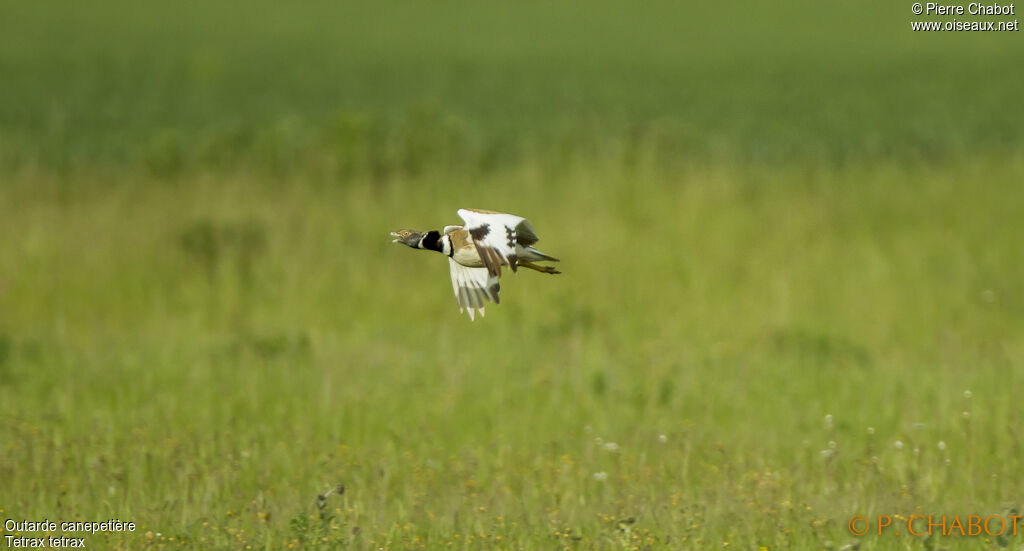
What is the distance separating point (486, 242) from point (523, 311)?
8886mm

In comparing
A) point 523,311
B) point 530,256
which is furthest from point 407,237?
point 523,311

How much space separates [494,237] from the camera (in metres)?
4.15

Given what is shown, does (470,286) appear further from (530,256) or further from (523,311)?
(523,311)

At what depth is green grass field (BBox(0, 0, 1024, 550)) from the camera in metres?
Answer: 7.39

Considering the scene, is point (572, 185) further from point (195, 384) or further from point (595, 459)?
point (595, 459)

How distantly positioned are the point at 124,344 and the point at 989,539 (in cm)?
837

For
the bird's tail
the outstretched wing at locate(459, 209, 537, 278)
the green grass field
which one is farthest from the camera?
the green grass field

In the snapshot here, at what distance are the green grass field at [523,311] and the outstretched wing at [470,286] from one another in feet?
7.24

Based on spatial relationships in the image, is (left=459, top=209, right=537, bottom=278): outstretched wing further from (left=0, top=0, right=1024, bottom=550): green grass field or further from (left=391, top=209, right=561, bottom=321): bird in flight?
(left=0, top=0, right=1024, bottom=550): green grass field

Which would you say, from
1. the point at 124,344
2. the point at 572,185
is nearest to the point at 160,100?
the point at 572,185

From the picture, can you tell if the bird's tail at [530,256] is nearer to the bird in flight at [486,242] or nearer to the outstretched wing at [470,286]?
the bird in flight at [486,242]

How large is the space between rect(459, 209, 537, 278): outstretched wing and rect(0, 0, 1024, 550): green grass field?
258 centimetres

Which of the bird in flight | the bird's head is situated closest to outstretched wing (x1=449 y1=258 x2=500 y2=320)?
the bird in flight

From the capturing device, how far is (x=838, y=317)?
508 inches
